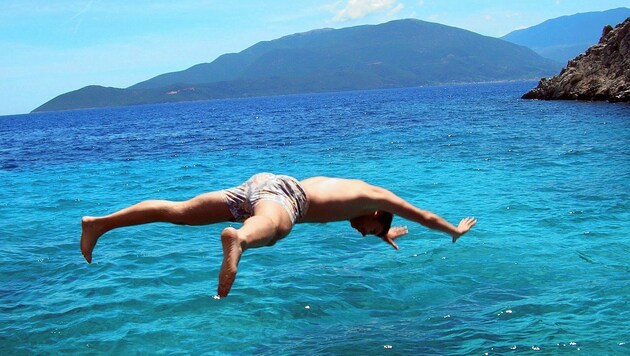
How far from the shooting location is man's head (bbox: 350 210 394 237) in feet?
24.9

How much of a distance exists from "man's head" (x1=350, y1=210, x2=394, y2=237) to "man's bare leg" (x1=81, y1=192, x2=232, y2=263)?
1.65 metres

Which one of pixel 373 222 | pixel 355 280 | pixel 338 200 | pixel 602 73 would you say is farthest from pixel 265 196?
pixel 602 73

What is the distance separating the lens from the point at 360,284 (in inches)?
418

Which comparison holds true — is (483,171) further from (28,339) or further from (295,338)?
(28,339)

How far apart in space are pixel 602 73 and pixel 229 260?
6102cm

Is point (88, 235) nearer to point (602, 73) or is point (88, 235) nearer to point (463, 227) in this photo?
point (463, 227)

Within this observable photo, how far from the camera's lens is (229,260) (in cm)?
516

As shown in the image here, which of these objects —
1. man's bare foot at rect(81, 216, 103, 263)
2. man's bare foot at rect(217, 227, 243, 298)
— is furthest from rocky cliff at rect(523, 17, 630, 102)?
man's bare foot at rect(217, 227, 243, 298)

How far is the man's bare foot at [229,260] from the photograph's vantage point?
5.11m

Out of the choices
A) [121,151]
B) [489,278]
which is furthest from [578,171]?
[121,151]

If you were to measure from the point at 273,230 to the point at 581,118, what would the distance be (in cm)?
4074

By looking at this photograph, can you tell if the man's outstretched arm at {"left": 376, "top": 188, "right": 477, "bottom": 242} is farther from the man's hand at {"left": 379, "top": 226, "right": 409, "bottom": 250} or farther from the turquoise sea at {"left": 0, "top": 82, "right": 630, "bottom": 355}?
the turquoise sea at {"left": 0, "top": 82, "right": 630, "bottom": 355}

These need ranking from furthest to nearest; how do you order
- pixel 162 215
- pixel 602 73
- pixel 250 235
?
pixel 602 73, pixel 162 215, pixel 250 235

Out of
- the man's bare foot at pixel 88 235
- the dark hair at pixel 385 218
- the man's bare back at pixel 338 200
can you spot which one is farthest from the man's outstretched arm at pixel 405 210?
the man's bare foot at pixel 88 235
